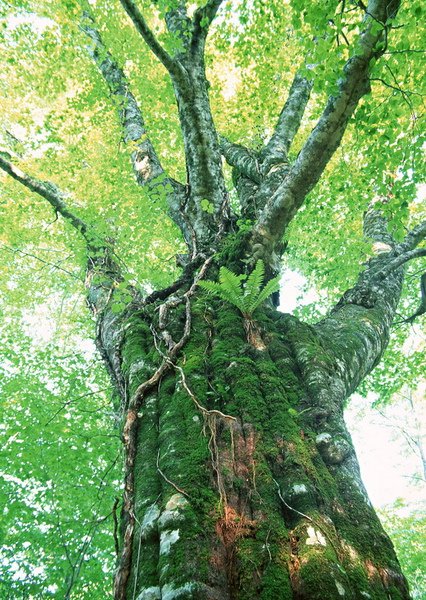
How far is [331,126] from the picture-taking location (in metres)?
4.02

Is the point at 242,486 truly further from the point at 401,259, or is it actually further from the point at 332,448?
the point at 401,259

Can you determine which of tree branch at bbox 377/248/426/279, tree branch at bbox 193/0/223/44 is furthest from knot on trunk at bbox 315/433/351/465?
tree branch at bbox 193/0/223/44

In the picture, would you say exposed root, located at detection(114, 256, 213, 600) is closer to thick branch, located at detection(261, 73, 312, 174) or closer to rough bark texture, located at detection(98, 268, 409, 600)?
rough bark texture, located at detection(98, 268, 409, 600)

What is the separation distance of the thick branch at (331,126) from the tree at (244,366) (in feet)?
0.05

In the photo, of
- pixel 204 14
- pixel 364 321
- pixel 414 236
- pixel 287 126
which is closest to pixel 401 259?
pixel 414 236

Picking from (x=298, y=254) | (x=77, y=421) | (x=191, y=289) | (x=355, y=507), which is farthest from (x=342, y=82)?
(x=298, y=254)

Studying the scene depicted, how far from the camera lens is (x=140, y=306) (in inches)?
180

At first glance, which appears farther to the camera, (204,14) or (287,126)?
(287,126)

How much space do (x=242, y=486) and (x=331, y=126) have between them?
11.5 ft

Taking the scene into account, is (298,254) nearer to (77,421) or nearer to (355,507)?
(77,421)

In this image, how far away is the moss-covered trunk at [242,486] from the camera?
1.92 m

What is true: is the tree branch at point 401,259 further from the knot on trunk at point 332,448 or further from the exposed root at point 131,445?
the knot on trunk at point 332,448

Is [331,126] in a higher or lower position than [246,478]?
higher

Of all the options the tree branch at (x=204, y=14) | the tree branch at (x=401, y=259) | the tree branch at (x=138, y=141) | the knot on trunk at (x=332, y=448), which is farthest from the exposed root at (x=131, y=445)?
the tree branch at (x=204, y=14)
